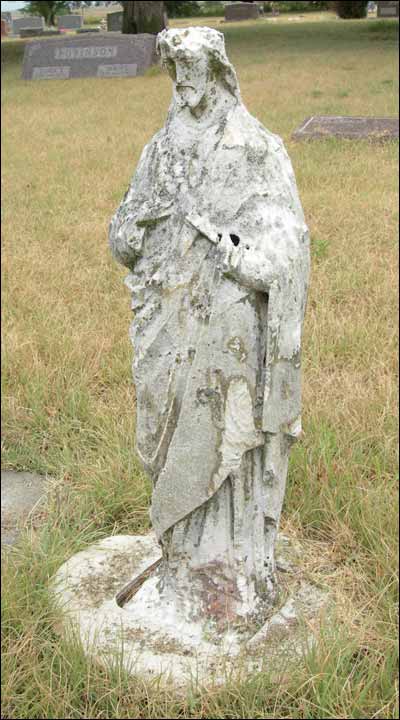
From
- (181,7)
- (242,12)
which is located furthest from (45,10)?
(181,7)

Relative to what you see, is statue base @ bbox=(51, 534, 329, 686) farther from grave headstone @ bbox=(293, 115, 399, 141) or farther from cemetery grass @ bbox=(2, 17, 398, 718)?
grave headstone @ bbox=(293, 115, 399, 141)

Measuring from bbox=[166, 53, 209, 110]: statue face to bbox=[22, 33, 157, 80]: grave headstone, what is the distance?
15.5 metres

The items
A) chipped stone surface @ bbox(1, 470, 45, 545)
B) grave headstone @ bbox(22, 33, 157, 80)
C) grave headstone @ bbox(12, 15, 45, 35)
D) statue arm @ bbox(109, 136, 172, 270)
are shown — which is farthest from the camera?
grave headstone @ bbox(12, 15, 45, 35)

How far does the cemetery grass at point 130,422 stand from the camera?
9.04 ft

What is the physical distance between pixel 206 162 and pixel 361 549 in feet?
6.23

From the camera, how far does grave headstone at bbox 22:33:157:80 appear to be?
56.4ft

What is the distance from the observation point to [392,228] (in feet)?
23.8

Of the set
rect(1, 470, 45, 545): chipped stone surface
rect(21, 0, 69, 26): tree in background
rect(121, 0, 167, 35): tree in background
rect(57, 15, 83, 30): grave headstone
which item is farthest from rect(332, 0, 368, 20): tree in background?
rect(1, 470, 45, 545): chipped stone surface

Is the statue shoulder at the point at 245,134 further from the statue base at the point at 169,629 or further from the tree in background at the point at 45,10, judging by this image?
the tree in background at the point at 45,10

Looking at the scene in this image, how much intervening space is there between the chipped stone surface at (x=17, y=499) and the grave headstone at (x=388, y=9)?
30669mm

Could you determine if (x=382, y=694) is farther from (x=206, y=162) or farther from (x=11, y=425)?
(x=11, y=425)

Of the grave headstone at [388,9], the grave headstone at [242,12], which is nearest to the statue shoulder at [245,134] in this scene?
the grave headstone at [388,9]

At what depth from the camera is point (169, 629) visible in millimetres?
2846

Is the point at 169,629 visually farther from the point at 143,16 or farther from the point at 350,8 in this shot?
the point at 350,8
